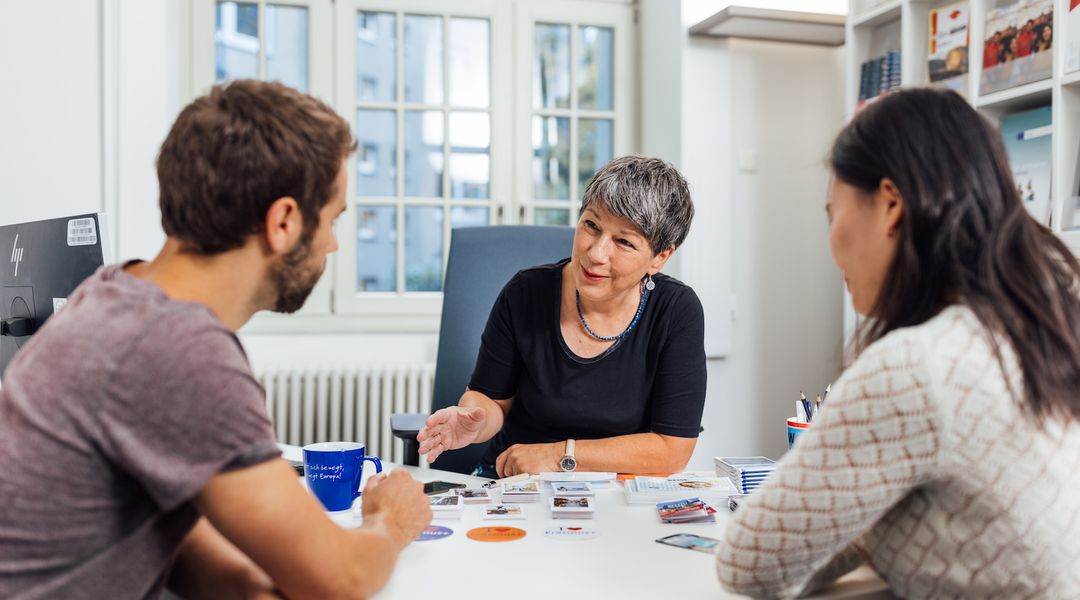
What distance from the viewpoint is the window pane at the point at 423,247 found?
3469 mm

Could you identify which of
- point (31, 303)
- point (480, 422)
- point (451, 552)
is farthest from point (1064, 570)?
point (31, 303)

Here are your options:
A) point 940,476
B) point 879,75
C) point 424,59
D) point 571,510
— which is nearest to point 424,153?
point 424,59

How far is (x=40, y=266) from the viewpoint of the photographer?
1.50m

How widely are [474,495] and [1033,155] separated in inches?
74.4

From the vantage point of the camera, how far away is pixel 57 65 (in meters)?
2.97

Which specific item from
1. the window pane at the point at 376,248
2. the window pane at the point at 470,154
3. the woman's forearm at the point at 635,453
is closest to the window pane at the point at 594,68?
the window pane at the point at 470,154

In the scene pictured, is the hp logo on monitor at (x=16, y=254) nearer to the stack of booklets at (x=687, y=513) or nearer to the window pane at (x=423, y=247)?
the stack of booklets at (x=687, y=513)

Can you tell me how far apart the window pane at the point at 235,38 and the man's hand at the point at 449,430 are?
222 cm

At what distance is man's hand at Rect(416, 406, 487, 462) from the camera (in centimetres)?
162

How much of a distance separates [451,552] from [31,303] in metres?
0.97

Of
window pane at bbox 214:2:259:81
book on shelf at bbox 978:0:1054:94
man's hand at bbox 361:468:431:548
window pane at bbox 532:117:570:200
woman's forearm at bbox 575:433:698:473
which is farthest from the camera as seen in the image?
window pane at bbox 532:117:570:200

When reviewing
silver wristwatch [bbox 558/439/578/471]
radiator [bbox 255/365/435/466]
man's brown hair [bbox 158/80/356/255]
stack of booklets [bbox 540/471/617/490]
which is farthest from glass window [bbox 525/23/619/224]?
man's brown hair [bbox 158/80/356/255]

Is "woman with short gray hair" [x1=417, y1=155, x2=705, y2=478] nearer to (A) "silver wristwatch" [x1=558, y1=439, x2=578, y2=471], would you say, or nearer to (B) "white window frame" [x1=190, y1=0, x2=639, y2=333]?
(A) "silver wristwatch" [x1=558, y1=439, x2=578, y2=471]

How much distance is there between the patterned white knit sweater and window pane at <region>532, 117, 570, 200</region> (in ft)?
9.16
